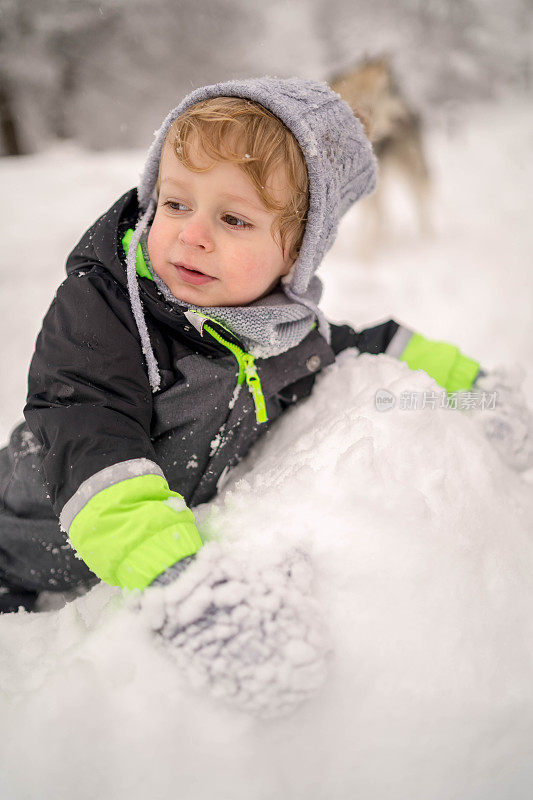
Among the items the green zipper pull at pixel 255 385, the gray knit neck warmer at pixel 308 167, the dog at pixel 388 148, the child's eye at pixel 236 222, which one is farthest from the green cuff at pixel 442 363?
the dog at pixel 388 148

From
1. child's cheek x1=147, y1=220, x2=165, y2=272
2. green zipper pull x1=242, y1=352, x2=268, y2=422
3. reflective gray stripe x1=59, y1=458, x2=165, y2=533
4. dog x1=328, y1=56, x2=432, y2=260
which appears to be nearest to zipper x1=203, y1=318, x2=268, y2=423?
green zipper pull x1=242, y1=352, x2=268, y2=422

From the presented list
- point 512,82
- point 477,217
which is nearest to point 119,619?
point 477,217

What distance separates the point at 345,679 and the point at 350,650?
3 centimetres

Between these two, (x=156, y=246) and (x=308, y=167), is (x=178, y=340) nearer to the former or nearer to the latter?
(x=156, y=246)

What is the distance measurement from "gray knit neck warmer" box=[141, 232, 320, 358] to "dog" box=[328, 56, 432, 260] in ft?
6.22

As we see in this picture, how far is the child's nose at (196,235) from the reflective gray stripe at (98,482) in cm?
35

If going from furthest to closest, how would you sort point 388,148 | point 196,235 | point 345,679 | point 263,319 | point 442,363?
point 388,148, point 442,363, point 263,319, point 196,235, point 345,679

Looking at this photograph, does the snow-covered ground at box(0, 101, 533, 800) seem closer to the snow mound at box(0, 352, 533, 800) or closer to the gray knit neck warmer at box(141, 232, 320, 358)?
the snow mound at box(0, 352, 533, 800)

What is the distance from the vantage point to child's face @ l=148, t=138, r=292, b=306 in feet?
2.90

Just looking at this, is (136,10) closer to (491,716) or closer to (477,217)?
(477,217)

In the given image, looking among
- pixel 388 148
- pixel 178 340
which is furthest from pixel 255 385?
pixel 388 148

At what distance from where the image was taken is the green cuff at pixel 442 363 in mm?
1249

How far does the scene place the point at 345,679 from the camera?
2.23 feet

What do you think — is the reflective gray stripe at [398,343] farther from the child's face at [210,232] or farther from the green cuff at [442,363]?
the child's face at [210,232]
